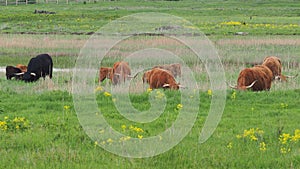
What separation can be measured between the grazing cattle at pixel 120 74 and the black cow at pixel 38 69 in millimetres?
3018

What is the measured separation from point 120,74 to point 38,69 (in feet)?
12.0

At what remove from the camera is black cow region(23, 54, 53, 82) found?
20438mm

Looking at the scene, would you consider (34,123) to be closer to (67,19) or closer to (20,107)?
(20,107)

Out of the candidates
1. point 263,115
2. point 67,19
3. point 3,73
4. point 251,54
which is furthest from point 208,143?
point 67,19

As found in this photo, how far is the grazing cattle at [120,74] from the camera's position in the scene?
62.4ft

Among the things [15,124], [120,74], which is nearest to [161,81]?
[120,74]

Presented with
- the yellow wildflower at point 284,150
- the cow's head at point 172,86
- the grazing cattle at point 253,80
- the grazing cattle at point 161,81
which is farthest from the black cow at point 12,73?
the yellow wildflower at point 284,150

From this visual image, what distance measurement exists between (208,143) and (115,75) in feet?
28.3

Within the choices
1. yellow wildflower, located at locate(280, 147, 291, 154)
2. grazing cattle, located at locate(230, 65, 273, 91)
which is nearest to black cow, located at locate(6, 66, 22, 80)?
grazing cattle, located at locate(230, 65, 273, 91)

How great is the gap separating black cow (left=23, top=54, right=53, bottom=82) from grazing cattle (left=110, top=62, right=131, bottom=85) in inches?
119

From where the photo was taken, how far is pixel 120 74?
19.2 m

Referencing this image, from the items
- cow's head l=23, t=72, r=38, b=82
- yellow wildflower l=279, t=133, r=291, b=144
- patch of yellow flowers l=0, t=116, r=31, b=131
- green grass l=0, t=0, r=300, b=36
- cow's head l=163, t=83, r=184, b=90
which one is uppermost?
yellow wildflower l=279, t=133, r=291, b=144

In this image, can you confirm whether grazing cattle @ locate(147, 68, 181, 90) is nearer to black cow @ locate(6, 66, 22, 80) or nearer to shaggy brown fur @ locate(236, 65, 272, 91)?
shaggy brown fur @ locate(236, 65, 272, 91)

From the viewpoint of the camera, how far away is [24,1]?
9262cm
